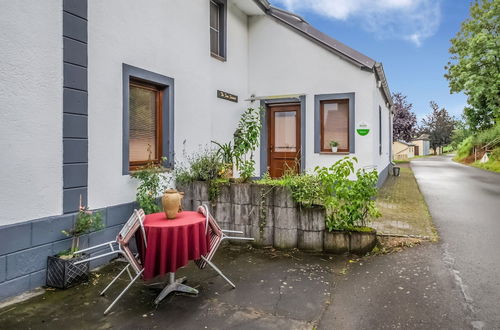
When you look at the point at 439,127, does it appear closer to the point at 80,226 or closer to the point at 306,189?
the point at 306,189

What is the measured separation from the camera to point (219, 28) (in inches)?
328

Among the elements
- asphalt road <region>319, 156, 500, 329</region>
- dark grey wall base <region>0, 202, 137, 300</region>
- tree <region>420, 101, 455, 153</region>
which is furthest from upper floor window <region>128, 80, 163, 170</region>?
tree <region>420, 101, 455, 153</region>

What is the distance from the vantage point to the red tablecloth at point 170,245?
320 centimetres

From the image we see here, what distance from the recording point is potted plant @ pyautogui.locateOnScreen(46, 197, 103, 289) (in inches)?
145

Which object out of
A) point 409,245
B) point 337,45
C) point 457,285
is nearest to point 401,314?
point 457,285

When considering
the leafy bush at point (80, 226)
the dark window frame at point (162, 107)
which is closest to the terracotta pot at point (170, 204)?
the leafy bush at point (80, 226)

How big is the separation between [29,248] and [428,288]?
4.33 metres

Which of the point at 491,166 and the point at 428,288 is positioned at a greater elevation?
the point at 491,166

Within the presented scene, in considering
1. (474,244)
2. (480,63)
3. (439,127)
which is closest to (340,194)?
(474,244)

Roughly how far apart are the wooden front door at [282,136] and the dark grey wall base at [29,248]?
6.29 m

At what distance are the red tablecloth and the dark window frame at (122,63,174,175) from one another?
6.26 feet

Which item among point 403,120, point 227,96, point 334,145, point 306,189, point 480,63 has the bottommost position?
point 306,189

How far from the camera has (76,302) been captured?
3.38 m

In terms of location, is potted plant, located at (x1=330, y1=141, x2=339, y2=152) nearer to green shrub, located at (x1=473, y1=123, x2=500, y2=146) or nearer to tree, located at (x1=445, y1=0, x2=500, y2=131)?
tree, located at (x1=445, y1=0, x2=500, y2=131)
